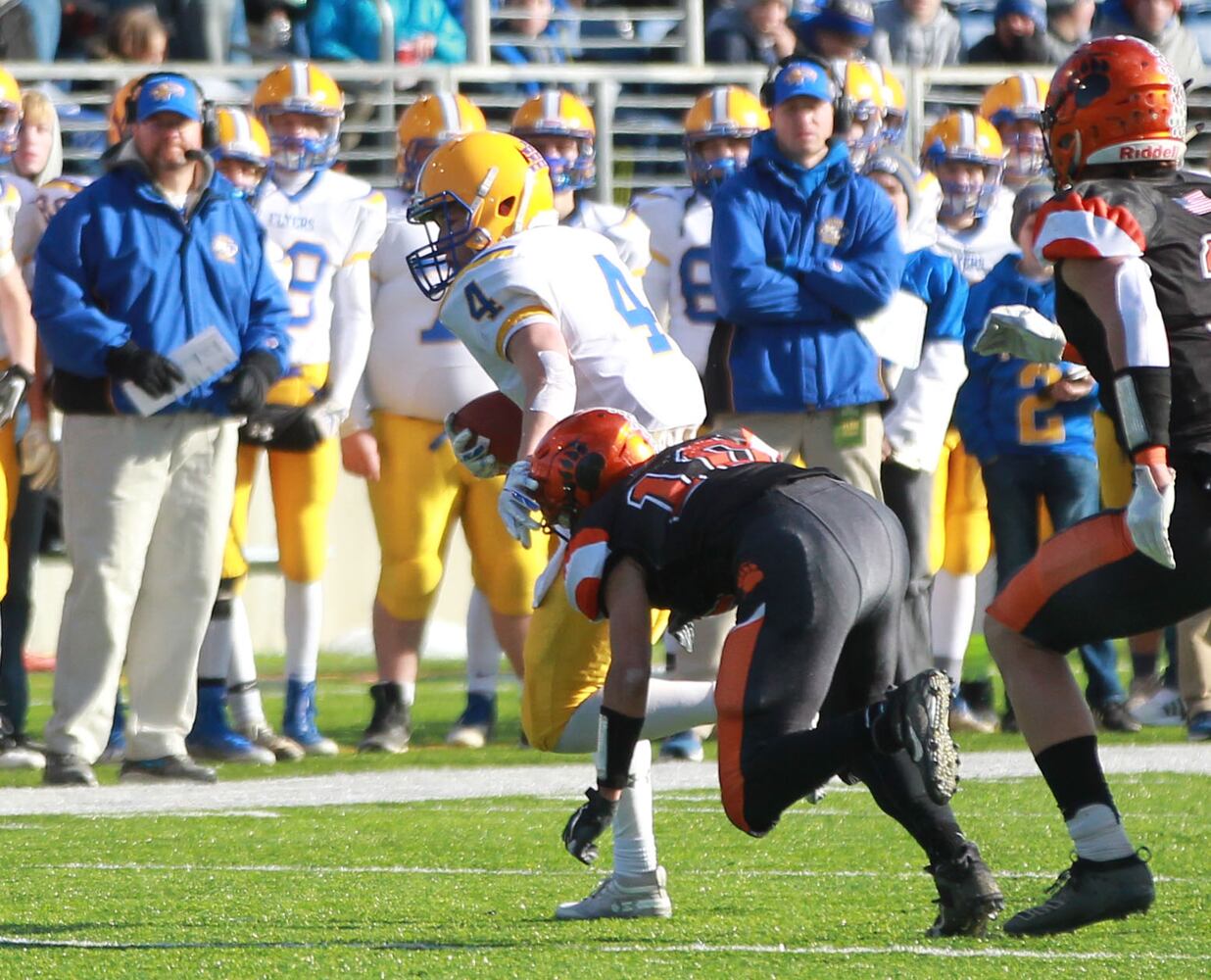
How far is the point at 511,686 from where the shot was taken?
1016 centimetres

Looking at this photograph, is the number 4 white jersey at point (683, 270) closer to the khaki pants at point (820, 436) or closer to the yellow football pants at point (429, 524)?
the khaki pants at point (820, 436)

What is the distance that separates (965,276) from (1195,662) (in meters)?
1.84

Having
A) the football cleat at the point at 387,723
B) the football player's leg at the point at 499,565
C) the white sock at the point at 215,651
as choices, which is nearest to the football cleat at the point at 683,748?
the football player's leg at the point at 499,565

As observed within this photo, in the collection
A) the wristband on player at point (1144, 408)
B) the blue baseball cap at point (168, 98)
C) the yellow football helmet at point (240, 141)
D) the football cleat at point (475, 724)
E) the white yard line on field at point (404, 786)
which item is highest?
the blue baseball cap at point (168, 98)

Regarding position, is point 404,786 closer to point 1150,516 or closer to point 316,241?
point 316,241

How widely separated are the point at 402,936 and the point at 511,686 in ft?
19.0

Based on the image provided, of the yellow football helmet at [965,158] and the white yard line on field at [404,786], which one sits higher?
the yellow football helmet at [965,158]

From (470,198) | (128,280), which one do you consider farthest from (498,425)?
(128,280)

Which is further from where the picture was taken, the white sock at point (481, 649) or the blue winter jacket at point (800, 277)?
the white sock at point (481, 649)

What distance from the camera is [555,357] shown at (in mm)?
4938

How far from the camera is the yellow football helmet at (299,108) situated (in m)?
8.20

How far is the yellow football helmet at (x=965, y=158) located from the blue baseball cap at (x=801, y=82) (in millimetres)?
1624

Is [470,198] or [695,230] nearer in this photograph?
[470,198]

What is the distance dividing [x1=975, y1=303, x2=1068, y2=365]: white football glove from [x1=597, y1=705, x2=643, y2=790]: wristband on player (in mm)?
1025
